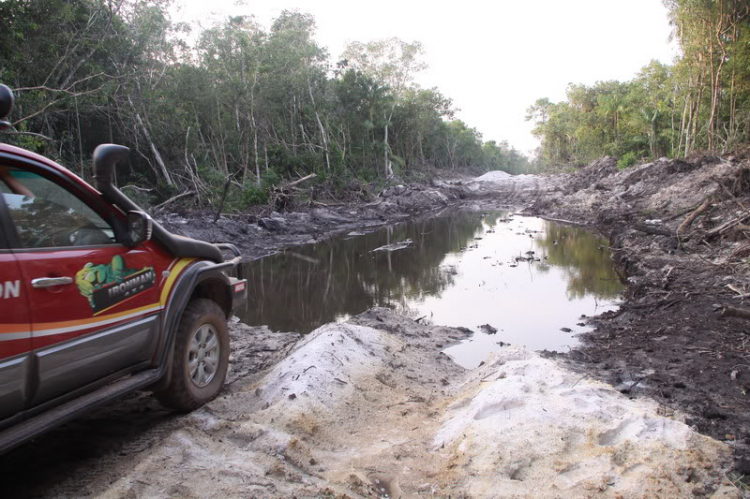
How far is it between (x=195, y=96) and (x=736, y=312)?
86.1ft

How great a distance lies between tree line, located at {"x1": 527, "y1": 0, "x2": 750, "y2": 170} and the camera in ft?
77.4

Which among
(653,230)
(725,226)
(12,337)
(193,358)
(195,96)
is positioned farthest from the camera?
(195,96)

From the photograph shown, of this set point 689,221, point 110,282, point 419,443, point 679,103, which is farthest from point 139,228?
point 679,103

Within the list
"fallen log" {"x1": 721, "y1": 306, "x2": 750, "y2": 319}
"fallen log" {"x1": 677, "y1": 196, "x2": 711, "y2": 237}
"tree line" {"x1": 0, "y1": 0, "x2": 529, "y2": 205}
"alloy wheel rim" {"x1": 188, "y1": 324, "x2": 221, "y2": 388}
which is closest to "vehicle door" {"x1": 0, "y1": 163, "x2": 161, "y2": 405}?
"alloy wheel rim" {"x1": 188, "y1": 324, "x2": 221, "y2": 388}

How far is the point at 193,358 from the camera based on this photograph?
369cm

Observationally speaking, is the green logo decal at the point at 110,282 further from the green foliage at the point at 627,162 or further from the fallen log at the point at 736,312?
the green foliage at the point at 627,162

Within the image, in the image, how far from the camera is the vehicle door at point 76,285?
2.47 meters

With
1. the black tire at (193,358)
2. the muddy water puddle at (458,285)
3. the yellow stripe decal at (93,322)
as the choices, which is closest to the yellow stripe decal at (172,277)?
the yellow stripe decal at (93,322)

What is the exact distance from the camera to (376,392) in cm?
437

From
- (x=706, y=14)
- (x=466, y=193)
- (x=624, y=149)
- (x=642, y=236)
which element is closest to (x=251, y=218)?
(x=642, y=236)

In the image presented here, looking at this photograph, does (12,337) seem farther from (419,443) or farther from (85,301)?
(419,443)

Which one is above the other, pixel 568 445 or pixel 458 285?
pixel 568 445

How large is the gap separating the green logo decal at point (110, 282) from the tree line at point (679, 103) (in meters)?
25.0

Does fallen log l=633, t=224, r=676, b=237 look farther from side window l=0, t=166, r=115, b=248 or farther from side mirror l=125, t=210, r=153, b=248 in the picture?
side window l=0, t=166, r=115, b=248
